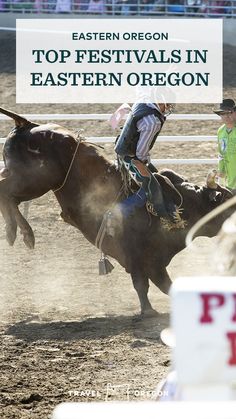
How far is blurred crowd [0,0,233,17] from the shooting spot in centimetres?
2222

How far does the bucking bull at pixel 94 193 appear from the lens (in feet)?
25.2

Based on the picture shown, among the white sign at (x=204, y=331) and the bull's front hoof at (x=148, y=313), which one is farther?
the bull's front hoof at (x=148, y=313)

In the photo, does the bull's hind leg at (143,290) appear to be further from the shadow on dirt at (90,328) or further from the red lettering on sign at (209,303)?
the red lettering on sign at (209,303)

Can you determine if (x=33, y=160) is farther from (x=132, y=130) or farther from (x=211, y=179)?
(x=211, y=179)

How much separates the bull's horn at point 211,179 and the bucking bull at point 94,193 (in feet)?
0.05

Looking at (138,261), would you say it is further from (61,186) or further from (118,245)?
(61,186)

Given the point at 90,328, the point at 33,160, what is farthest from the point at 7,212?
the point at 90,328

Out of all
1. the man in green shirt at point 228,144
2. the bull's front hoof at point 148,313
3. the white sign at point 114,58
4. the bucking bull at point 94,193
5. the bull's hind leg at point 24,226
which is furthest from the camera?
the white sign at point 114,58

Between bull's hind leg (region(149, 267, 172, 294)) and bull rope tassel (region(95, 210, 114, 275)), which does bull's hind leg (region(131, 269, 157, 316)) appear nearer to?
bull's hind leg (region(149, 267, 172, 294))

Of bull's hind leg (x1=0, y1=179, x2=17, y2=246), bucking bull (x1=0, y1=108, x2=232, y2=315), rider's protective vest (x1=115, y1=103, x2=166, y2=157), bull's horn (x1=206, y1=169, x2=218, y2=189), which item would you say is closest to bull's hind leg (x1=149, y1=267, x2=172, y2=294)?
bucking bull (x1=0, y1=108, x2=232, y2=315)

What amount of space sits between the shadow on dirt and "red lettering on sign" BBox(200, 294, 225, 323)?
4946mm

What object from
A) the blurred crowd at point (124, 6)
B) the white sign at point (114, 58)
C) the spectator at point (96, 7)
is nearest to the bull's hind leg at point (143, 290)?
the white sign at point (114, 58)

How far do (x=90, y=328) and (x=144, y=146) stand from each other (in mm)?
1453

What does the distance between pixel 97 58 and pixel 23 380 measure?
14226 mm
